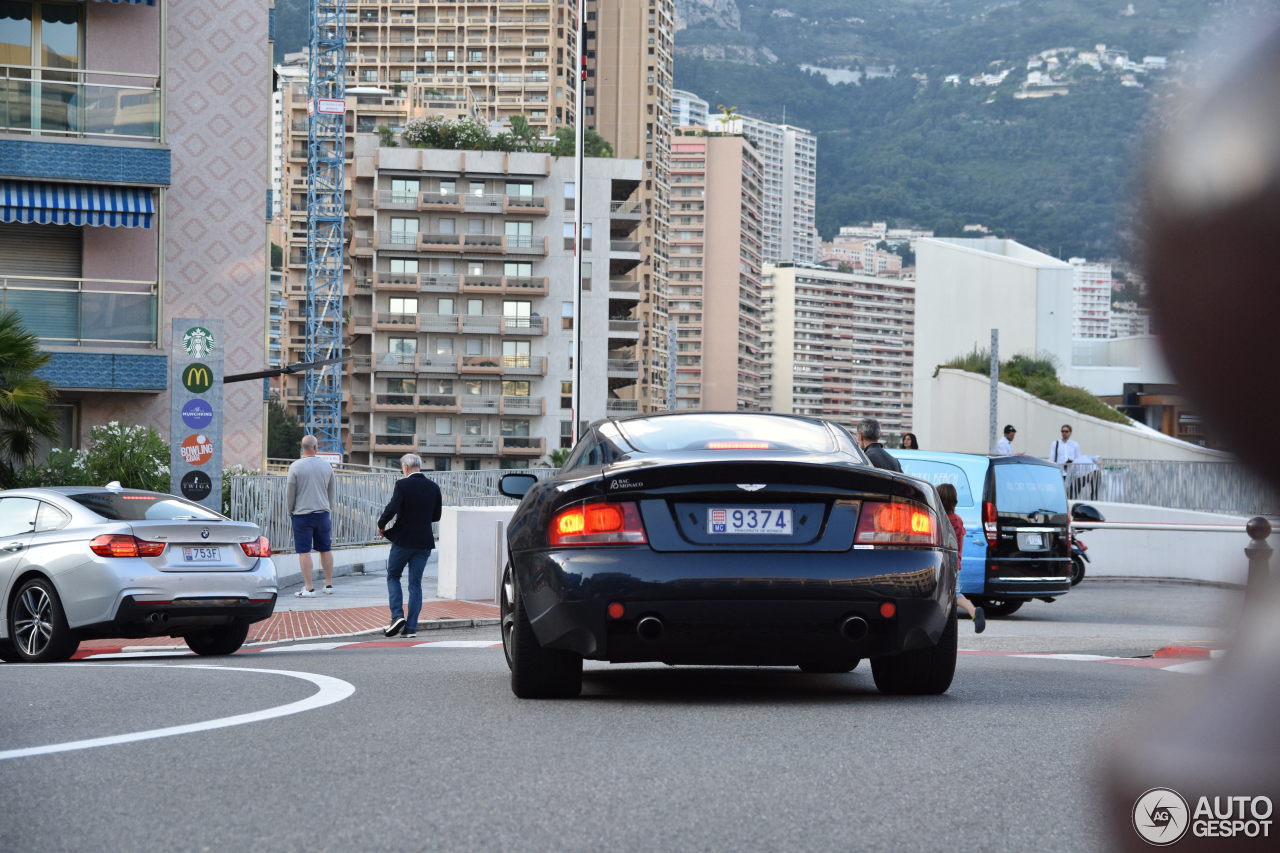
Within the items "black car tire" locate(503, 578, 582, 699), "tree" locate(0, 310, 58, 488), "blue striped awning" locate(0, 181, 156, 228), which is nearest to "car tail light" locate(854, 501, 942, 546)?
"black car tire" locate(503, 578, 582, 699)

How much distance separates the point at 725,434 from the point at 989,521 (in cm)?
1109

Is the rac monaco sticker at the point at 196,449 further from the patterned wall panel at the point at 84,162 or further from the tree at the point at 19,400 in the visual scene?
the patterned wall panel at the point at 84,162

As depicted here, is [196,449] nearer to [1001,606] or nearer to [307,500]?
[307,500]

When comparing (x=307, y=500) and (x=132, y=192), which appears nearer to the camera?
(x=307, y=500)

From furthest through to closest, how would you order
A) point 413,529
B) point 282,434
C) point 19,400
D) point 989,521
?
1. point 282,434
2. point 19,400
3. point 989,521
4. point 413,529

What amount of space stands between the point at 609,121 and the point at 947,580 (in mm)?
165520

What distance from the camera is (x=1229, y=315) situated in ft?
2.12

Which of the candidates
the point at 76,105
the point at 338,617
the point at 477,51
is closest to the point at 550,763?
the point at 338,617

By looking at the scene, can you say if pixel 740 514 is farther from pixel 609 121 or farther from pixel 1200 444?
pixel 609 121

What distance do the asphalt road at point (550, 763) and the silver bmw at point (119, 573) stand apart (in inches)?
115

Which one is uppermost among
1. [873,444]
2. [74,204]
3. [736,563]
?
[74,204]

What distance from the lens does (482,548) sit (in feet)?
65.1

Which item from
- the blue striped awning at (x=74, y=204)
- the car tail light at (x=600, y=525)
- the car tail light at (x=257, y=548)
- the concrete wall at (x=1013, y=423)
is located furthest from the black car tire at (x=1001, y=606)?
the blue striped awning at (x=74, y=204)

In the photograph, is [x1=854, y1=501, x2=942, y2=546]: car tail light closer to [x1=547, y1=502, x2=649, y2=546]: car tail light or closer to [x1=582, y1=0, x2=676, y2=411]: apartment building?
[x1=547, y1=502, x2=649, y2=546]: car tail light
